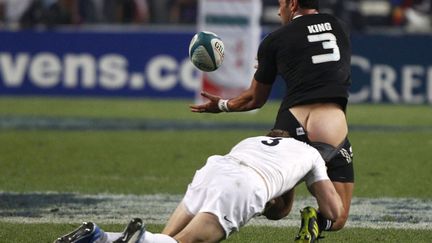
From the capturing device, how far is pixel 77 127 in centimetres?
1644

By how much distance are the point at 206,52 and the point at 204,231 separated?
203 cm

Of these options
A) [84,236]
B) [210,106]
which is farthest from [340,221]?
[84,236]

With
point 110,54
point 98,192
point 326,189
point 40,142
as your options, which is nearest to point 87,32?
point 110,54

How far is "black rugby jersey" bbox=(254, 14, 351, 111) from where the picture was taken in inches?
284

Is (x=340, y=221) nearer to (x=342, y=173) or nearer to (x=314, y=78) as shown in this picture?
(x=342, y=173)

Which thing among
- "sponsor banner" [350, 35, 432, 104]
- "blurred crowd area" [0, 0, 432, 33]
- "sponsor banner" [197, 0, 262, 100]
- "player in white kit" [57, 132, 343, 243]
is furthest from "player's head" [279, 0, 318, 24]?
"blurred crowd area" [0, 0, 432, 33]

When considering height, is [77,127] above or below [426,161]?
below

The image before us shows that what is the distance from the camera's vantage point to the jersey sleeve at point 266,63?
24.1ft

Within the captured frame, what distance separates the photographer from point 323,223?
22.5ft

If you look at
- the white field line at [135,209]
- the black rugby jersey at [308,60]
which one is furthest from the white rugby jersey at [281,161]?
the white field line at [135,209]

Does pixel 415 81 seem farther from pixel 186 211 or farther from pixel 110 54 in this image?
pixel 186 211

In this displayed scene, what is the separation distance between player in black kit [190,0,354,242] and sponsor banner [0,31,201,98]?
13.6 metres

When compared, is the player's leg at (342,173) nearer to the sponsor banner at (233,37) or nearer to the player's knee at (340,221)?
the player's knee at (340,221)

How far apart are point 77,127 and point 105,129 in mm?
463
